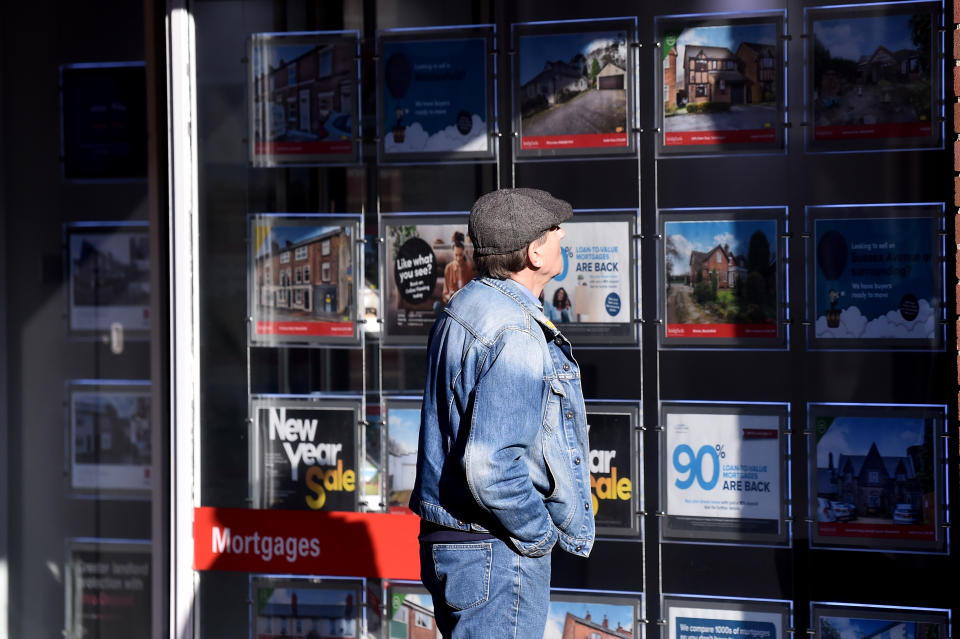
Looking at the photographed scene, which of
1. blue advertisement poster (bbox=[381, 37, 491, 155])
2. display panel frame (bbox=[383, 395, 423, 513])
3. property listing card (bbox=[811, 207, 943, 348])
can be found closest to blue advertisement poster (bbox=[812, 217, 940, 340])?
property listing card (bbox=[811, 207, 943, 348])

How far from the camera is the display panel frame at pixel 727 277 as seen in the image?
3967 millimetres

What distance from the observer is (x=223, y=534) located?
4387 mm

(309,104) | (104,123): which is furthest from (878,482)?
(104,123)

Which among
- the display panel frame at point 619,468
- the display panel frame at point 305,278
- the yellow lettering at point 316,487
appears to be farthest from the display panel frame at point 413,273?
the display panel frame at point 619,468

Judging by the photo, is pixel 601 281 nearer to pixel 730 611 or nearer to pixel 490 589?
pixel 730 611

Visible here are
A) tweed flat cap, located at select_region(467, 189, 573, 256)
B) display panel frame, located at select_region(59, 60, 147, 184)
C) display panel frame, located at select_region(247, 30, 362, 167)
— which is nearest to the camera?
tweed flat cap, located at select_region(467, 189, 573, 256)

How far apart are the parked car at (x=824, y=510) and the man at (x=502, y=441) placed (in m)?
1.59

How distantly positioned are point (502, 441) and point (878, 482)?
2113mm

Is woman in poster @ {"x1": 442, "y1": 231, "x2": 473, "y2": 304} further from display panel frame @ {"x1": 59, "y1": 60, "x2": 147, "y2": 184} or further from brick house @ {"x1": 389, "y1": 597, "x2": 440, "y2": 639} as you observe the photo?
display panel frame @ {"x1": 59, "y1": 60, "x2": 147, "y2": 184}

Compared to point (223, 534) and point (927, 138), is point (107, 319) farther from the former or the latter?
point (927, 138)

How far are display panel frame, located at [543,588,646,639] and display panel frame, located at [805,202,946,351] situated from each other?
51.3 inches

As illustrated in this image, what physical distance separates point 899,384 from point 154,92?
133 inches

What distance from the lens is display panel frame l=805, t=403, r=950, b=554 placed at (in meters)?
3.86

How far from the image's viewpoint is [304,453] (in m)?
4.35
